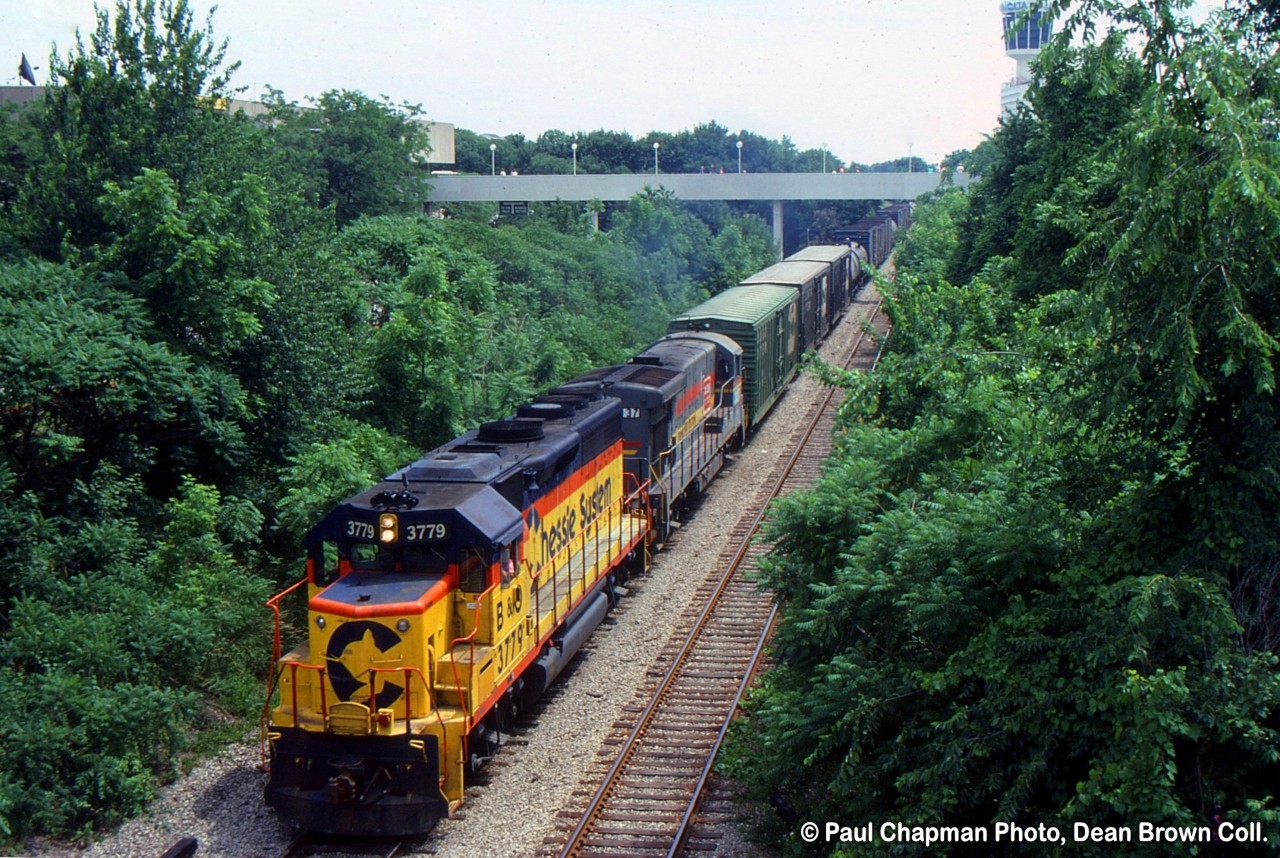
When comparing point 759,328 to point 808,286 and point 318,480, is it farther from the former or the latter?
point 318,480

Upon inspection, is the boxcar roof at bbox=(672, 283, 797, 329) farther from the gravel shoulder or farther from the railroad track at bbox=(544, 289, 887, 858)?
the gravel shoulder

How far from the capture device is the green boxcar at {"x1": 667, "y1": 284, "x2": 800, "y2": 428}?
26.3m

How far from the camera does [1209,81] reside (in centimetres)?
765

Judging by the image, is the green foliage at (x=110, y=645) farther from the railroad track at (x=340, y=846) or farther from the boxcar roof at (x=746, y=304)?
the boxcar roof at (x=746, y=304)

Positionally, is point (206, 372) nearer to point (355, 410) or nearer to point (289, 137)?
point (355, 410)

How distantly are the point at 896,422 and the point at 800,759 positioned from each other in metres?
9.07

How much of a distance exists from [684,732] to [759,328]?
15.0 metres

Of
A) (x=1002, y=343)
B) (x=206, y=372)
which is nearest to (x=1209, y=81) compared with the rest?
(x=1002, y=343)

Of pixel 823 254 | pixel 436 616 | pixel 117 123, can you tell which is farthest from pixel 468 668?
pixel 823 254

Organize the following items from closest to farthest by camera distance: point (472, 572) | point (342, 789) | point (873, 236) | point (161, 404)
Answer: point (342, 789) → point (472, 572) → point (161, 404) → point (873, 236)

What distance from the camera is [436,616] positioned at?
10.7 meters

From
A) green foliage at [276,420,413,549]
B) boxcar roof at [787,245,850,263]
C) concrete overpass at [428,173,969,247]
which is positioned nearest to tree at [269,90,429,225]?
concrete overpass at [428,173,969,247]

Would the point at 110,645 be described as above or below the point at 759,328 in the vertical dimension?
below

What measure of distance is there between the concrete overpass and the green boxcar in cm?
2634
